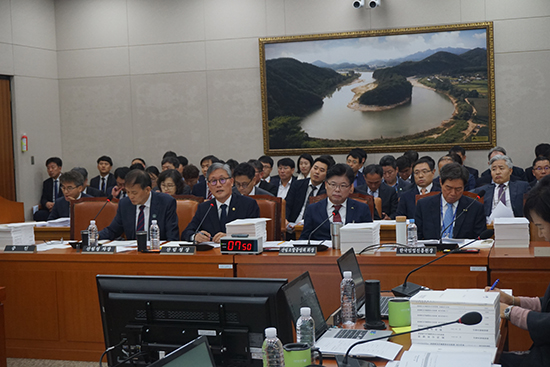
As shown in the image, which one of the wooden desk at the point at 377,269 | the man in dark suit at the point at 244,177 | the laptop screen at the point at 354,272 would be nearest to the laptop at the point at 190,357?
the laptop screen at the point at 354,272

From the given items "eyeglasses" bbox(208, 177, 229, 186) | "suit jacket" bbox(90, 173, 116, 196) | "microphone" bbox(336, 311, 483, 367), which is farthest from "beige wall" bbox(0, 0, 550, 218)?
"microphone" bbox(336, 311, 483, 367)

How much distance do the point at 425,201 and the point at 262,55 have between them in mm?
4818

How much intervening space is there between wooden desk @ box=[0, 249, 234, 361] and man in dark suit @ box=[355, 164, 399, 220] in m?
2.79

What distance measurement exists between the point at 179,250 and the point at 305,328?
6.79 ft

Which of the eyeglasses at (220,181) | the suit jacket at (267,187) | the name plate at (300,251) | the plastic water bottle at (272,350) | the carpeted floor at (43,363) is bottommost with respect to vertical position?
the carpeted floor at (43,363)

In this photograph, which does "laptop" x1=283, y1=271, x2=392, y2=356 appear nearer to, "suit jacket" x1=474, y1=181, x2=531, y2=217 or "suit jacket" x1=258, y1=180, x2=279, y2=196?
"suit jacket" x1=474, y1=181, x2=531, y2=217

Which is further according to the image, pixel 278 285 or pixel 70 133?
pixel 70 133

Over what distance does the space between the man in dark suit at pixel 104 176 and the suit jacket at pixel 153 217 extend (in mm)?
4393

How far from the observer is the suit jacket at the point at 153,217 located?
186 inches

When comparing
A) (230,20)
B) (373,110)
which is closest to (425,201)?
(373,110)

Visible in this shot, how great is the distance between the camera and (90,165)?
9359 mm

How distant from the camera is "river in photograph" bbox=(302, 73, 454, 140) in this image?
8.18m

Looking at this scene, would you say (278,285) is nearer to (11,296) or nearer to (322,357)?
(322,357)

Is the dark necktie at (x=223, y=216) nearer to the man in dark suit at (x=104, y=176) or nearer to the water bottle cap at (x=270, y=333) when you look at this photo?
the water bottle cap at (x=270, y=333)
